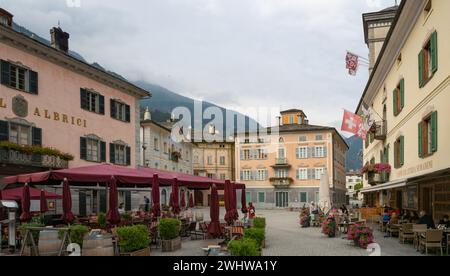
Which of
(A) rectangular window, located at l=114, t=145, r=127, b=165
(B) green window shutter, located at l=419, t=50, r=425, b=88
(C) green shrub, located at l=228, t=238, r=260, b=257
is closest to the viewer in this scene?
(C) green shrub, located at l=228, t=238, r=260, b=257

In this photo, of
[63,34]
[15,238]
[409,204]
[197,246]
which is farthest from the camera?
[63,34]

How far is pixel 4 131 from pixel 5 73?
2.66 meters

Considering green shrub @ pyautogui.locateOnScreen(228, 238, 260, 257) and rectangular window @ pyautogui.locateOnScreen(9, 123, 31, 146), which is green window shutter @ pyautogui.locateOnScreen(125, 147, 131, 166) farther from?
green shrub @ pyautogui.locateOnScreen(228, 238, 260, 257)

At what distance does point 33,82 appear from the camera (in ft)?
69.7

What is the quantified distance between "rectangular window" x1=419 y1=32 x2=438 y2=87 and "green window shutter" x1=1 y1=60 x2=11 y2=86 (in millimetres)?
17552

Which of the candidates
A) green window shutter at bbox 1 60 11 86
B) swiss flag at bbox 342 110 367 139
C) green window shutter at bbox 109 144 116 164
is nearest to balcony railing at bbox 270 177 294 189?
swiss flag at bbox 342 110 367 139

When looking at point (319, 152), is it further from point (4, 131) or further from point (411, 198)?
point (4, 131)

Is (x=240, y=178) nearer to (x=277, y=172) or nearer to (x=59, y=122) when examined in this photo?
(x=277, y=172)

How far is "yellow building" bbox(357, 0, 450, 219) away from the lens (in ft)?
43.5

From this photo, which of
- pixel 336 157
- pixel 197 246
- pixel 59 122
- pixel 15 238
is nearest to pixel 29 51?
pixel 59 122

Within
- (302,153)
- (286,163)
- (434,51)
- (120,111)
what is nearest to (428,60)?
Answer: (434,51)

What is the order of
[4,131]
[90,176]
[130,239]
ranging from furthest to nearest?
[4,131]
[90,176]
[130,239]

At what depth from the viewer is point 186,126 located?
2325 inches
